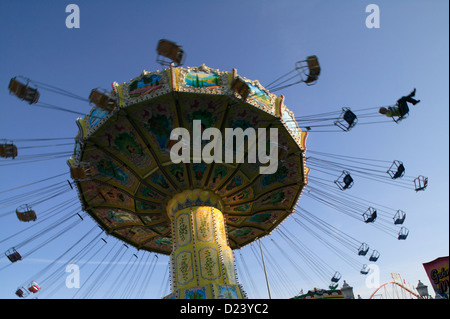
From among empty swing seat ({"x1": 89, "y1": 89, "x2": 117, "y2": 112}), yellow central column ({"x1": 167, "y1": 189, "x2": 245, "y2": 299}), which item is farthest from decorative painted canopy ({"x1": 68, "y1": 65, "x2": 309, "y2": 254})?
yellow central column ({"x1": 167, "y1": 189, "x2": 245, "y2": 299})

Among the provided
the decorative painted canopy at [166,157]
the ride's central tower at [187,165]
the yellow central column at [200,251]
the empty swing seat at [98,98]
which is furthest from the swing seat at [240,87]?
the yellow central column at [200,251]

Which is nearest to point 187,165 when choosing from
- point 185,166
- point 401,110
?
point 185,166

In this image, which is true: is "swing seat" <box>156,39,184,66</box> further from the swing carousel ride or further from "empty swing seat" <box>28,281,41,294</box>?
"empty swing seat" <box>28,281,41,294</box>

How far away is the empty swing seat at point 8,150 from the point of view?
12.6m

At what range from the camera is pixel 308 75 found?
12.5 metres

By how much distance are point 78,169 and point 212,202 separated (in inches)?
238

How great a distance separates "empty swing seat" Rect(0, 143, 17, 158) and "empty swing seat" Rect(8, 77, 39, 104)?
8.10 ft

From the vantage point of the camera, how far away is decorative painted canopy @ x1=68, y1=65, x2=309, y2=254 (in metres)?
12.8

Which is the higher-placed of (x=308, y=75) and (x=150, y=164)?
(x=308, y=75)

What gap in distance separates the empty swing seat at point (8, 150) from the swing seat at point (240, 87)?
8675mm

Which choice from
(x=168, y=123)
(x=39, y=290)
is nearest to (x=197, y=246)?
(x=168, y=123)
